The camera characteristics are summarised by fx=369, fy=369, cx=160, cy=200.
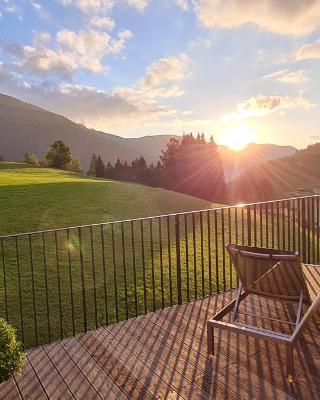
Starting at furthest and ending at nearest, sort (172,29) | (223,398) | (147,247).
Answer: (147,247), (172,29), (223,398)

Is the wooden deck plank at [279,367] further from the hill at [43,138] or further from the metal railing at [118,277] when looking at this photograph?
the hill at [43,138]

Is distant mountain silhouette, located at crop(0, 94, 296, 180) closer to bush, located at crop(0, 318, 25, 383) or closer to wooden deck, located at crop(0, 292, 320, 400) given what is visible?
wooden deck, located at crop(0, 292, 320, 400)

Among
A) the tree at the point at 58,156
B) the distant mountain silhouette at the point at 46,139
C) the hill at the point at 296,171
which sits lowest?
the hill at the point at 296,171

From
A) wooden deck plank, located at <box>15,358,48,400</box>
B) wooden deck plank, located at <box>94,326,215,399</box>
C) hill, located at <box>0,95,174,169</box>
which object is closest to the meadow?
wooden deck plank, located at <box>94,326,215,399</box>

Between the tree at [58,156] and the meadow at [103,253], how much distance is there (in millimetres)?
27929

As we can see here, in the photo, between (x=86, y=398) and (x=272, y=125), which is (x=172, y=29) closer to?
(x=86, y=398)

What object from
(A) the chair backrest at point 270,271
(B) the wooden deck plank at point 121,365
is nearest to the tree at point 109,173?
(B) the wooden deck plank at point 121,365

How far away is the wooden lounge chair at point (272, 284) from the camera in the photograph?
123 inches

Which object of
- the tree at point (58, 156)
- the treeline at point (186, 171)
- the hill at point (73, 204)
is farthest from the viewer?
the tree at point (58, 156)

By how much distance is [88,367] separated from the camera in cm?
343

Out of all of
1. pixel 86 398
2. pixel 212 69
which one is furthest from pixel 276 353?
pixel 212 69

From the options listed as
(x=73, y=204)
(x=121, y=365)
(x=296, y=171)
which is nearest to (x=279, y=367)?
(x=121, y=365)

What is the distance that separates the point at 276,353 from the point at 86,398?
1.74 meters

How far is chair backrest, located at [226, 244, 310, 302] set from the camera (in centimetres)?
319
